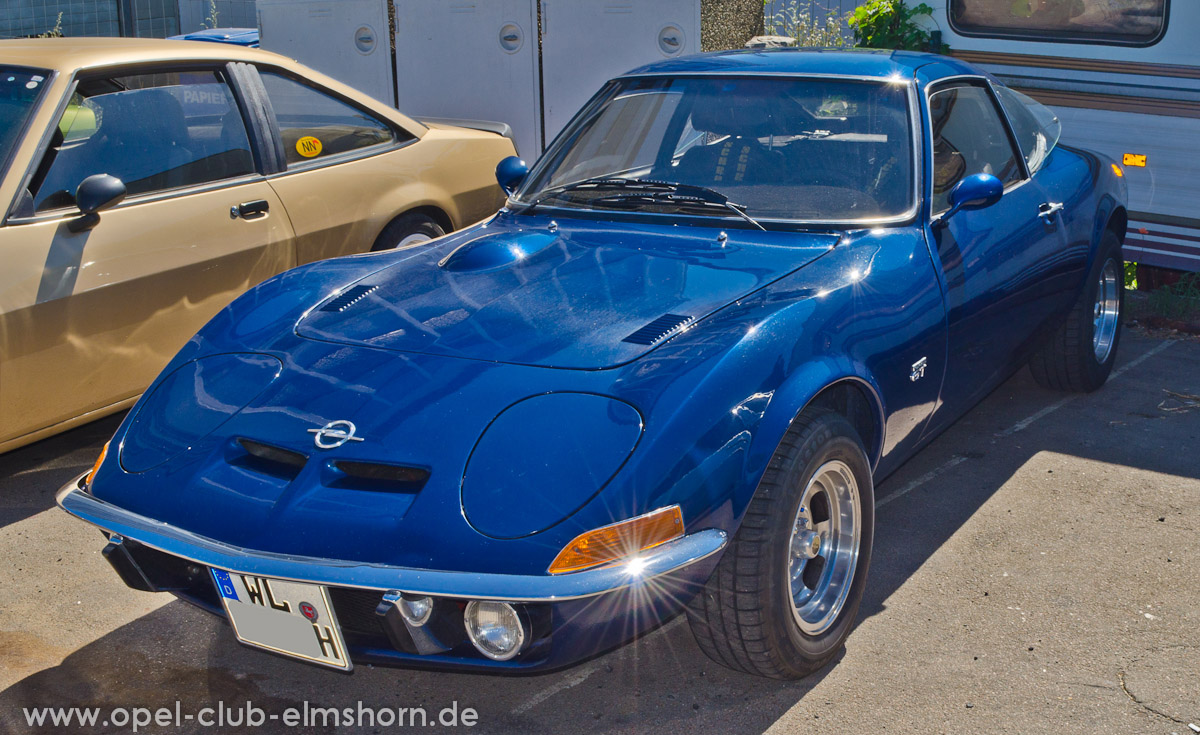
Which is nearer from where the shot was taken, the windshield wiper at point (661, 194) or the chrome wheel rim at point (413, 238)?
the windshield wiper at point (661, 194)

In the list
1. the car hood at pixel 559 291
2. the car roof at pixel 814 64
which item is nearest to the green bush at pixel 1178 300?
the car roof at pixel 814 64

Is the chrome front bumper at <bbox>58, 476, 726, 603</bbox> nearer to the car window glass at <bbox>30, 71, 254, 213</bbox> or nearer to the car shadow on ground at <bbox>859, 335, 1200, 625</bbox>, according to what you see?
the car shadow on ground at <bbox>859, 335, 1200, 625</bbox>

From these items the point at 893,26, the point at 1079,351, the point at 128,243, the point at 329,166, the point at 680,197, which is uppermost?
the point at 893,26

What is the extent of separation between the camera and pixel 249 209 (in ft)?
14.9

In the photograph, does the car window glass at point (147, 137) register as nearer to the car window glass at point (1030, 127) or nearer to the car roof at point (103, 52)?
the car roof at point (103, 52)

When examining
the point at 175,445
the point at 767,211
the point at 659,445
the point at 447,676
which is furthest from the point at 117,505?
the point at 767,211

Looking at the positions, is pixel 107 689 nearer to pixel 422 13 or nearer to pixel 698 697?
pixel 698 697

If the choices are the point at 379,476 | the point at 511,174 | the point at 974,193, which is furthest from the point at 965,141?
the point at 379,476

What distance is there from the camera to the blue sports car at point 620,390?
234cm

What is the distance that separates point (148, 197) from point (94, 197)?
1.13 feet

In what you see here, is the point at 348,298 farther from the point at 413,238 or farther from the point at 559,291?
the point at 413,238

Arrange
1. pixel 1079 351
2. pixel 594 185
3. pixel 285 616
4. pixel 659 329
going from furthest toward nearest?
Result: pixel 1079 351 < pixel 594 185 < pixel 659 329 < pixel 285 616

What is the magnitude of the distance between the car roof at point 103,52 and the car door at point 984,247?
9.64 feet

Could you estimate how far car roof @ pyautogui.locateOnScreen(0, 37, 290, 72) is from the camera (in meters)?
4.18
